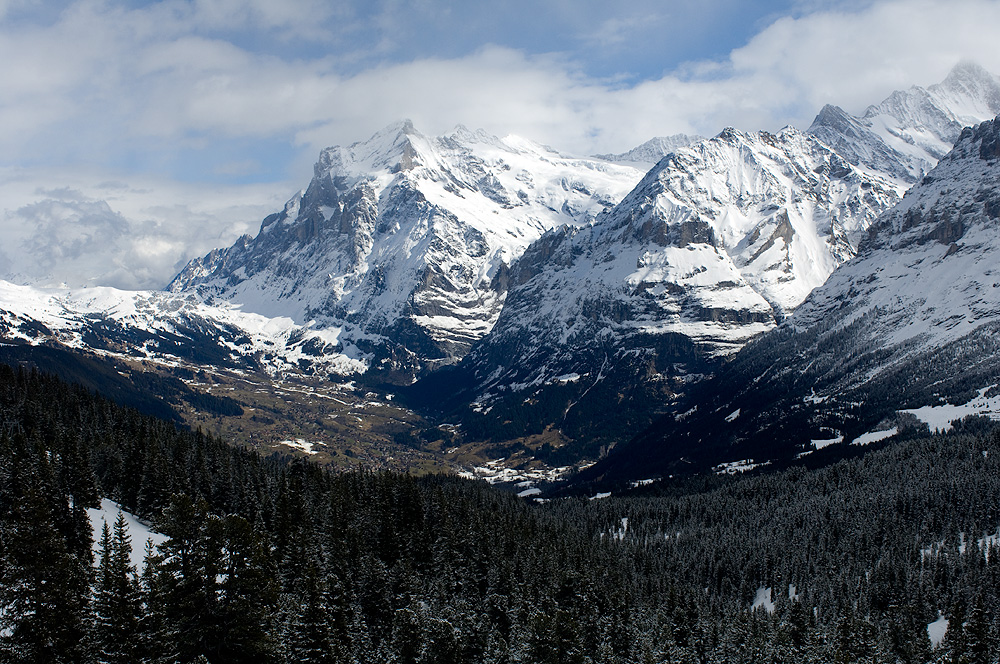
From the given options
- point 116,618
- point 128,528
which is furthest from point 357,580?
point 116,618

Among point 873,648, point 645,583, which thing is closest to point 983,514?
point 645,583

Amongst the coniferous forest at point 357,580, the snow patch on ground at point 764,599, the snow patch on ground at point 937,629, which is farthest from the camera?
the snow patch on ground at point 764,599

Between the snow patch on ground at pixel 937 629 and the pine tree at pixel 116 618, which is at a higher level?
the pine tree at pixel 116 618

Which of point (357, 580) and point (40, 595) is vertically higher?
point (40, 595)

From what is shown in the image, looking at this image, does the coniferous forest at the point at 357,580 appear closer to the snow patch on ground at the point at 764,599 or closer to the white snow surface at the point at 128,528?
the snow patch on ground at the point at 764,599

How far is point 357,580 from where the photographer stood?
11238cm

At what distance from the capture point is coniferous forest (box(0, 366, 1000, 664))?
69250 mm

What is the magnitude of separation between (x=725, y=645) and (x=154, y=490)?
85.9 meters

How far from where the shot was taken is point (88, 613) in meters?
67.4

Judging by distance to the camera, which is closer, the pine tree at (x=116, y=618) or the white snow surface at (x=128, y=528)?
the pine tree at (x=116, y=618)

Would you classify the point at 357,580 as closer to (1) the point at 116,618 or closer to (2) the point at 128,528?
(2) the point at 128,528

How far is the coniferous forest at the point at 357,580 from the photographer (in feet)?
227

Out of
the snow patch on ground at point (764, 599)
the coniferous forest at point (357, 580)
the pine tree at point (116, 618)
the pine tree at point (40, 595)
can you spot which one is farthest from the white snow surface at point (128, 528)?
the snow patch on ground at point (764, 599)

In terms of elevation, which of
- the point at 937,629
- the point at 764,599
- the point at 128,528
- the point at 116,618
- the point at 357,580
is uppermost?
the point at 128,528
